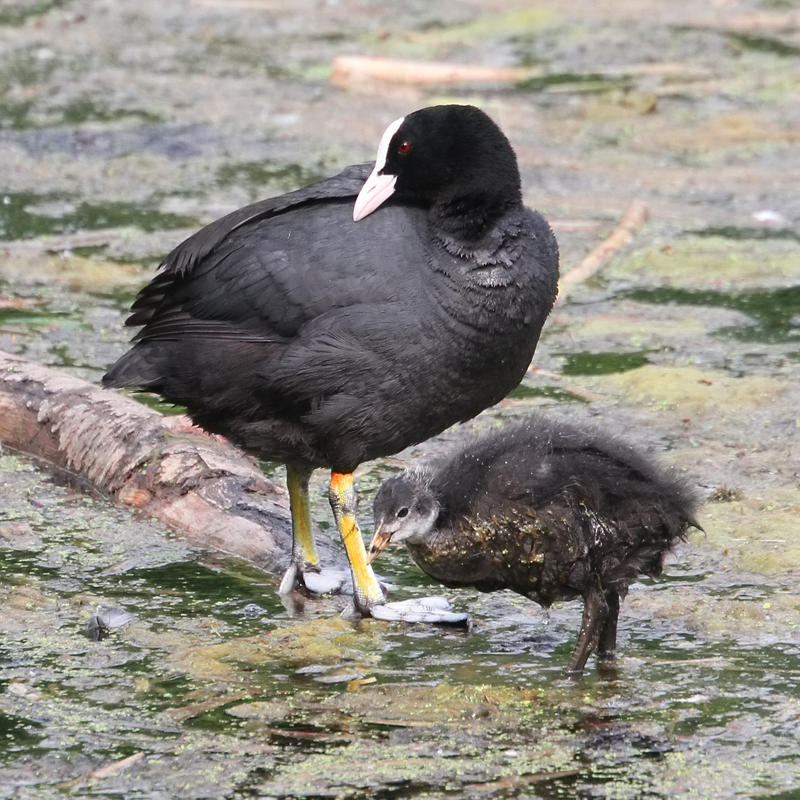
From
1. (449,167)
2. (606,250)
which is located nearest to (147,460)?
(449,167)

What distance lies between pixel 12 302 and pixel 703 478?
11.9 ft

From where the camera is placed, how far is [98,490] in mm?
6078

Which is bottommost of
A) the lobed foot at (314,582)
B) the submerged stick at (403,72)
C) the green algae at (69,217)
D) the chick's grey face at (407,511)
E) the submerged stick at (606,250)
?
the lobed foot at (314,582)

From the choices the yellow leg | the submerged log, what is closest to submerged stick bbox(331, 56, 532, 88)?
the submerged log

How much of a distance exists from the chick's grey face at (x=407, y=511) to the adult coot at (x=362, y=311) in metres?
0.17

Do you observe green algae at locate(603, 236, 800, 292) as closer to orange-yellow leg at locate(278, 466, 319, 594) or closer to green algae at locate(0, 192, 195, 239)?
green algae at locate(0, 192, 195, 239)

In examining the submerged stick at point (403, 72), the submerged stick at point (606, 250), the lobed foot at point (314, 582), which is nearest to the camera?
the lobed foot at point (314, 582)

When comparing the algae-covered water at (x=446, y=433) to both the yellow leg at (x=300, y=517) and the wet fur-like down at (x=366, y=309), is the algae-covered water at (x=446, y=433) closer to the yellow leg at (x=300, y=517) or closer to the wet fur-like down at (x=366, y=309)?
the yellow leg at (x=300, y=517)

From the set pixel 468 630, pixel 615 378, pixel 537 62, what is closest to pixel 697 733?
pixel 468 630

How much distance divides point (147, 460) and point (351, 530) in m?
1.04

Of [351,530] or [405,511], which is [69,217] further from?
[405,511]

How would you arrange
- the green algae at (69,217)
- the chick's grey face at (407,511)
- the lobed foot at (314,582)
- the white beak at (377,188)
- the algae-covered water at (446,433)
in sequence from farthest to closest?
the green algae at (69,217) < the lobed foot at (314,582) < the white beak at (377,188) < the chick's grey face at (407,511) < the algae-covered water at (446,433)

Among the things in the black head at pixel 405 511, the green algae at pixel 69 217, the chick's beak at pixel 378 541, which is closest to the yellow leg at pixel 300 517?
the chick's beak at pixel 378 541

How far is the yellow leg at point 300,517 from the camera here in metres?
5.43
